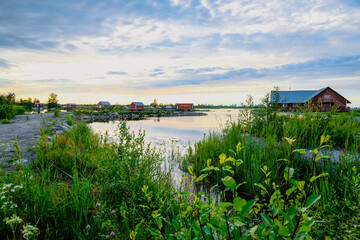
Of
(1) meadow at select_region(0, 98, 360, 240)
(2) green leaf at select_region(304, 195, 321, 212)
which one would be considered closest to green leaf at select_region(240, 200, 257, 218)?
(1) meadow at select_region(0, 98, 360, 240)

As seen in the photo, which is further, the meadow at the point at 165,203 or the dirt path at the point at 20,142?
the dirt path at the point at 20,142

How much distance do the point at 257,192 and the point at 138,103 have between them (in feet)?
267

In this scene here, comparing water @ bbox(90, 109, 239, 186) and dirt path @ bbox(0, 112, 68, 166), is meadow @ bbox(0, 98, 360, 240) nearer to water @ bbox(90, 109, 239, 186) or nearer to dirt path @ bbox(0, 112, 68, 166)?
dirt path @ bbox(0, 112, 68, 166)

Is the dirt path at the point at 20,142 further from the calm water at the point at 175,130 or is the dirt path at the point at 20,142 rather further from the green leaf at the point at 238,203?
the green leaf at the point at 238,203

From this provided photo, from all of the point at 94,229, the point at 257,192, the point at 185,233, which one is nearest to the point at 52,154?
the point at 94,229

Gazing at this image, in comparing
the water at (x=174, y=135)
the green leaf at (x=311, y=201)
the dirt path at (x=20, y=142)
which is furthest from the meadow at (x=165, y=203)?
the water at (x=174, y=135)

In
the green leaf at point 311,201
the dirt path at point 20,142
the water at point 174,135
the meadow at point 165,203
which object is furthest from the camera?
the water at point 174,135

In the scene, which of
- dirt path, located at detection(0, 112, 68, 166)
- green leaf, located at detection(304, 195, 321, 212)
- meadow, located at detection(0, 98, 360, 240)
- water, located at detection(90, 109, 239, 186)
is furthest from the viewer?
water, located at detection(90, 109, 239, 186)

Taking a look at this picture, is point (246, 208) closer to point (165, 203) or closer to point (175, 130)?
point (165, 203)

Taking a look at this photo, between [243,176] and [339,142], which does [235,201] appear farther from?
[339,142]

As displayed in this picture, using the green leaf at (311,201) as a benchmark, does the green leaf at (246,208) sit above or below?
below

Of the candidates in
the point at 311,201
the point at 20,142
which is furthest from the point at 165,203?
the point at 20,142

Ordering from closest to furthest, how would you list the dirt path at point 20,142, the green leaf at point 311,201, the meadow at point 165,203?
the green leaf at point 311,201 → the meadow at point 165,203 → the dirt path at point 20,142

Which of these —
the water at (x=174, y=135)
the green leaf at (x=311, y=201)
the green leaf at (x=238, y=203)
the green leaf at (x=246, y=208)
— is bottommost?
the water at (x=174, y=135)
